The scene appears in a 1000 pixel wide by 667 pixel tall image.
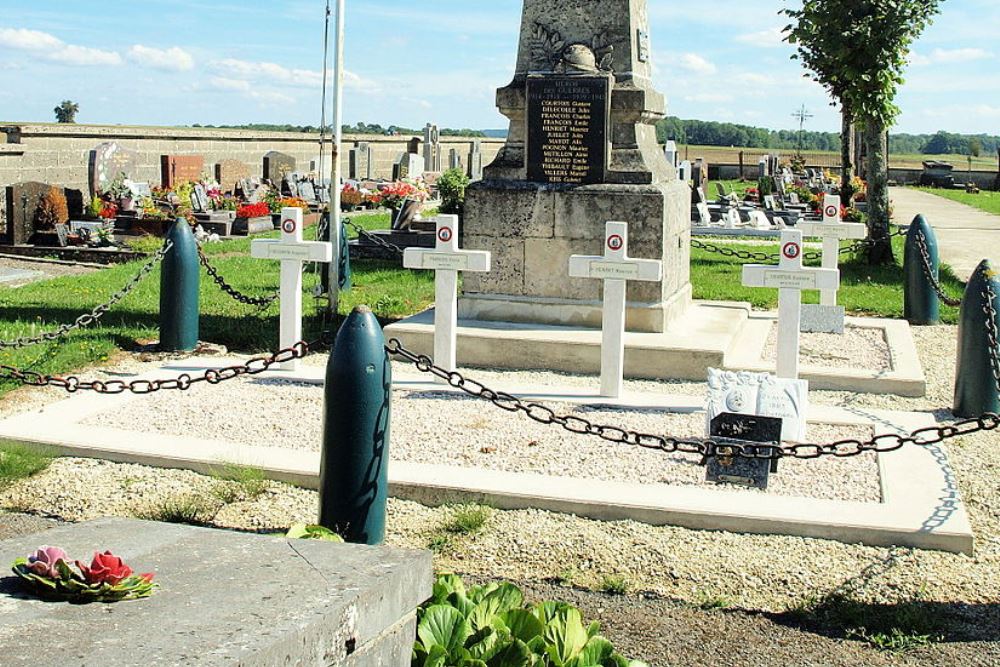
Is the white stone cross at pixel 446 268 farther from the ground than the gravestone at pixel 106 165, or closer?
closer

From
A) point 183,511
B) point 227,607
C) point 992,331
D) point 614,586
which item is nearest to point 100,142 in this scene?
point 183,511

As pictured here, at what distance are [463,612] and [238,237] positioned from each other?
Answer: 1689 centimetres

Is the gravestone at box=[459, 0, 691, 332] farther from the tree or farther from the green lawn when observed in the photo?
the tree

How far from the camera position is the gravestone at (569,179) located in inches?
398

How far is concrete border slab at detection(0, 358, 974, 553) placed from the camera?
18.7ft

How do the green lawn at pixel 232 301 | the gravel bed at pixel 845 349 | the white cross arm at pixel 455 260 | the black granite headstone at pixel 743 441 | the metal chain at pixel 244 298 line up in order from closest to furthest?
1. the black granite headstone at pixel 743 441
2. the white cross arm at pixel 455 260
3. the gravel bed at pixel 845 349
4. the green lawn at pixel 232 301
5. the metal chain at pixel 244 298

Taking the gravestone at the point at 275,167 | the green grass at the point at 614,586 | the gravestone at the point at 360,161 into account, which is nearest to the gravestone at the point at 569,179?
the green grass at the point at 614,586

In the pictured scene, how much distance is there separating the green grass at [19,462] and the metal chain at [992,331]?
573cm

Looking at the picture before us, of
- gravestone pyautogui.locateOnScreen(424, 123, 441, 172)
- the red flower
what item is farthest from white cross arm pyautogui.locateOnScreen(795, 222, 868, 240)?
gravestone pyautogui.locateOnScreen(424, 123, 441, 172)

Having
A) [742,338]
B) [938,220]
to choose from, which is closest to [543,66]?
[742,338]

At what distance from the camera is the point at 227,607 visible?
287 centimetres

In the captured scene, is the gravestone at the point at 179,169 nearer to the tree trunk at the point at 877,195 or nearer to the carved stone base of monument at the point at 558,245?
the tree trunk at the point at 877,195

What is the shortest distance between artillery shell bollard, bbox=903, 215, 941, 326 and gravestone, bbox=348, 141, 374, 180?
980 inches

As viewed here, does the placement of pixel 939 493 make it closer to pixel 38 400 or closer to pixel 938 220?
pixel 38 400
